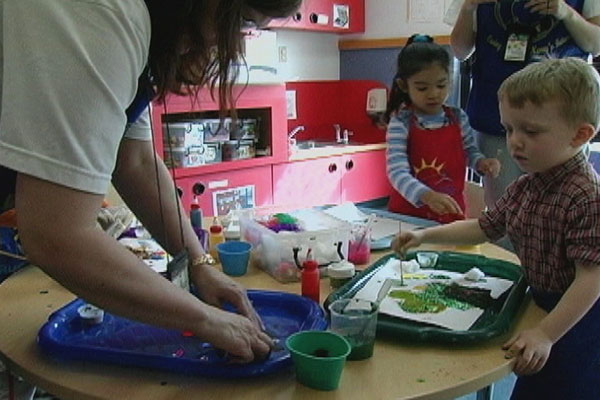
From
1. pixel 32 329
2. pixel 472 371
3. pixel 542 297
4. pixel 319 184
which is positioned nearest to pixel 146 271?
pixel 32 329

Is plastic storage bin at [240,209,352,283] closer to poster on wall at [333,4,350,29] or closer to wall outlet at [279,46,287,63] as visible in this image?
wall outlet at [279,46,287,63]

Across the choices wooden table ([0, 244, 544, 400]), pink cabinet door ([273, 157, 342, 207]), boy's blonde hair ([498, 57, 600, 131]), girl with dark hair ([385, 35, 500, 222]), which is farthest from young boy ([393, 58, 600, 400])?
pink cabinet door ([273, 157, 342, 207])

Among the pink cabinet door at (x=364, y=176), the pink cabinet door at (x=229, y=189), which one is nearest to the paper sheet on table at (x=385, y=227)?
the pink cabinet door at (x=229, y=189)

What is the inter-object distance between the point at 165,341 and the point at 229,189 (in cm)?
206

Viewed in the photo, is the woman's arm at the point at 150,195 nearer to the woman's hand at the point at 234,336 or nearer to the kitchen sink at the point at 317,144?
the woman's hand at the point at 234,336

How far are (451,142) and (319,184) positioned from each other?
4.90 feet

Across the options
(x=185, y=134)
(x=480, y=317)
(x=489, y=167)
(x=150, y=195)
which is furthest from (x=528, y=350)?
(x=185, y=134)

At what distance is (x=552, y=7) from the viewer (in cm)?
178

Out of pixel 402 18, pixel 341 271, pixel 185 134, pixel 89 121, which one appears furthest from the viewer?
pixel 402 18

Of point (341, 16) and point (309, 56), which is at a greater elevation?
point (341, 16)

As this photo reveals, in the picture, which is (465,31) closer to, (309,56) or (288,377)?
(288,377)

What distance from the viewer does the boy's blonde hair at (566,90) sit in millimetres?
1058

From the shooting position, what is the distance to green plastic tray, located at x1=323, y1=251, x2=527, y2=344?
89cm

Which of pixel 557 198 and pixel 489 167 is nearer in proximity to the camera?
pixel 557 198
